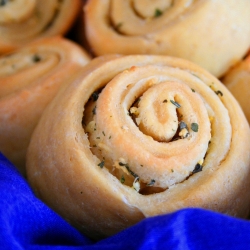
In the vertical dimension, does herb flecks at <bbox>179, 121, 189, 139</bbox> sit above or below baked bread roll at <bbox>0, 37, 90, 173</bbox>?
below

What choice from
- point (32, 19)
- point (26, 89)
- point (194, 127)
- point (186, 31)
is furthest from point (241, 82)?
point (32, 19)

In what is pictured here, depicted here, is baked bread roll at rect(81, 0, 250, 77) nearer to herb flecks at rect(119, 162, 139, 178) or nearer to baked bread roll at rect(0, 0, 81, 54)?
baked bread roll at rect(0, 0, 81, 54)

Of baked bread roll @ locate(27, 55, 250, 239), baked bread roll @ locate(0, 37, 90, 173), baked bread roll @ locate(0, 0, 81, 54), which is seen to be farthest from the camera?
baked bread roll @ locate(0, 0, 81, 54)

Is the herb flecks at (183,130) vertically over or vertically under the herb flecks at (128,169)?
Result: over

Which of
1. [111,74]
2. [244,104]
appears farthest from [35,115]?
[244,104]

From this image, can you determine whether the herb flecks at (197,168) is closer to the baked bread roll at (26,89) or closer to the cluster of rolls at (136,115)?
the cluster of rolls at (136,115)

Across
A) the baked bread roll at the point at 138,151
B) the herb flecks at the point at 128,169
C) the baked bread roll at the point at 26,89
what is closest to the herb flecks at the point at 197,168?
the baked bread roll at the point at 138,151

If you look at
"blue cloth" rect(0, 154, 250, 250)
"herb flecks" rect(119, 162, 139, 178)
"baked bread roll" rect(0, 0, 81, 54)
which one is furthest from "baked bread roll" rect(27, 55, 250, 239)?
"baked bread roll" rect(0, 0, 81, 54)
